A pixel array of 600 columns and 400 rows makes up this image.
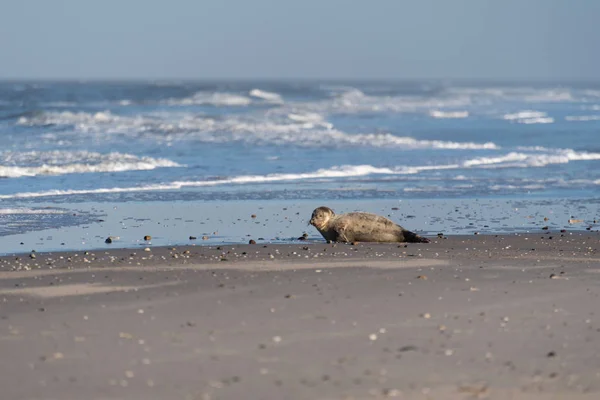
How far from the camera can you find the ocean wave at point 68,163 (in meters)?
21.1

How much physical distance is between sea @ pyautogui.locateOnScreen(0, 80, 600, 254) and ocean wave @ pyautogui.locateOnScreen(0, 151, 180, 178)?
0.04m

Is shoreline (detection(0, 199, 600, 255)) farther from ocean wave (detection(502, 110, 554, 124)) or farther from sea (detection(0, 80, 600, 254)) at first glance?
ocean wave (detection(502, 110, 554, 124))

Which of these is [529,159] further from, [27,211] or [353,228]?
[27,211]

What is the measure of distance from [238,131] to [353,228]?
21.3 m

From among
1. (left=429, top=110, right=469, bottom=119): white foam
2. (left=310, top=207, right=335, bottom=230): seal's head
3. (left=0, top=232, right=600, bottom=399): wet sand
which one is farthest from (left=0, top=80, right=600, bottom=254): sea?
(left=429, top=110, right=469, bottom=119): white foam

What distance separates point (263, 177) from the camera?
67.1ft

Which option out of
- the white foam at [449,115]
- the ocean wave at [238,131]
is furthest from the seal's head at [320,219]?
the white foam at [449,115]

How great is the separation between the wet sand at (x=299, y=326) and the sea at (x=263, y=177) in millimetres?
2457

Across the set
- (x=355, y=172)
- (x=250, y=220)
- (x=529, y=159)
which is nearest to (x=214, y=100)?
(x=529, y=159)

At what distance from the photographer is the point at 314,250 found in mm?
11359

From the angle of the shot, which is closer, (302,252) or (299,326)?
(299,326)

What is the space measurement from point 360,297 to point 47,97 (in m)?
50.9

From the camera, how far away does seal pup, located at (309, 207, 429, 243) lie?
1232 cm

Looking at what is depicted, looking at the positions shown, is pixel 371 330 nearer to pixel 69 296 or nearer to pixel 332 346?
pixel 332 346
